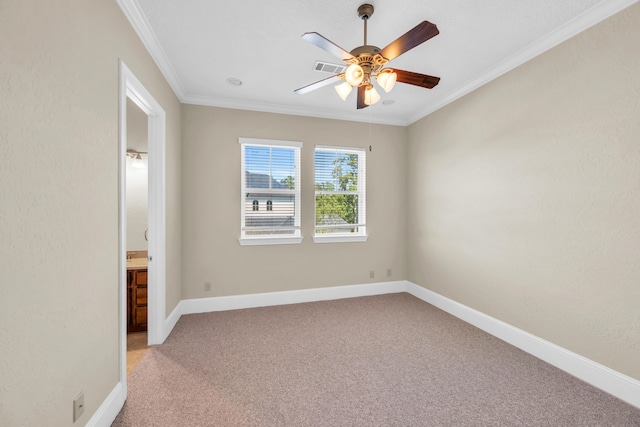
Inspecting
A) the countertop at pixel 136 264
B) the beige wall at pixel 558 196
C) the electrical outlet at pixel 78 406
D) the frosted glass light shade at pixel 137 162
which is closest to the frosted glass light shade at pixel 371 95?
the beige wall at pixel 558 196

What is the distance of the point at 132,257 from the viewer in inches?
150

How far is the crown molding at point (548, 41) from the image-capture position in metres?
2.02

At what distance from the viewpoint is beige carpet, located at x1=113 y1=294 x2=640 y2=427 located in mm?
1825

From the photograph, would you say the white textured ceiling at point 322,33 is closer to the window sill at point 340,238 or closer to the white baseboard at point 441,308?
the window sill at point 340,238

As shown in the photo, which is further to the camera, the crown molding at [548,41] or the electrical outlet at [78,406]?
the crown molding at [548,41]

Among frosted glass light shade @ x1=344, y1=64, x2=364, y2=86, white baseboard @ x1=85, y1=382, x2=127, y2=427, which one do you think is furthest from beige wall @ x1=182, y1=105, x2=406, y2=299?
frosted glass light shade @ x1=344, y1=64, x2=364, y2=86

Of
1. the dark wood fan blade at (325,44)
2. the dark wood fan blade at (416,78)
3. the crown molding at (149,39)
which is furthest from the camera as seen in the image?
the dark wood fan blade at (416,78)

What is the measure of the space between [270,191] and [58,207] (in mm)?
2691

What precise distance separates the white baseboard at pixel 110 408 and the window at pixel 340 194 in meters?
2.70

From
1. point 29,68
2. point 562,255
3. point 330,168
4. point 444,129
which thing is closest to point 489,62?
point 444,129

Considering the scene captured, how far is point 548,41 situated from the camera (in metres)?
2.41

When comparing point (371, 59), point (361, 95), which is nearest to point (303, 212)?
point (361, 95)

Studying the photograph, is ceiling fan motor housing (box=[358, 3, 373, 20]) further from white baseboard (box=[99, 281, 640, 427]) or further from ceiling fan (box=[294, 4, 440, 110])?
white baseboard (box=[99, 281, 640, 427])

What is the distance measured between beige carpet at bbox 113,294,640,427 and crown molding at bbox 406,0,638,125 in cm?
283
